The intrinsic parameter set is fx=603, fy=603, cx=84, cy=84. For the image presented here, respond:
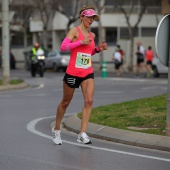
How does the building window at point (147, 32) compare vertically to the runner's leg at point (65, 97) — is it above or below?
below

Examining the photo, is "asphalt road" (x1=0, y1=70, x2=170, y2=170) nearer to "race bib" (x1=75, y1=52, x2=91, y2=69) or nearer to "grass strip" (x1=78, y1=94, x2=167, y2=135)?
"grass strip" (x1=78, y1=94, x2=167, y2=135)

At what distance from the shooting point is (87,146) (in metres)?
9.41

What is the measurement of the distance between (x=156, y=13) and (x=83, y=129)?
37.8 metres

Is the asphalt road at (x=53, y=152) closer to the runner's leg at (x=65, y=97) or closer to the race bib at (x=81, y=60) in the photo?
the runner's leg at (x=65, y=97)

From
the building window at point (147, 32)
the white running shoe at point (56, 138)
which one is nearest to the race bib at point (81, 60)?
the white running shoe at point (56, 138)

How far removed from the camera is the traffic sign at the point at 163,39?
9.93 meters

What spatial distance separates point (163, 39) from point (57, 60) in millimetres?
29917

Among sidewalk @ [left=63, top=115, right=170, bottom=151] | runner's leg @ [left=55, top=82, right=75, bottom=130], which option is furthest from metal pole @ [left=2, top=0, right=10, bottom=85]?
runner's leg @ [left=55, top=82, right=75, bottom=130]

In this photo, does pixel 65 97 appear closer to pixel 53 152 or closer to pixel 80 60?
pixel 80 60

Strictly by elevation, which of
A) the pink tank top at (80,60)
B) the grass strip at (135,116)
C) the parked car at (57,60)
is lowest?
the parked car at (57,60)

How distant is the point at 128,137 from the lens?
9.92 m

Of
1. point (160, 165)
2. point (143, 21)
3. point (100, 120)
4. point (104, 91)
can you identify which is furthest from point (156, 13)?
point (160, 165)

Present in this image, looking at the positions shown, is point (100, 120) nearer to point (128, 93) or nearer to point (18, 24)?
point (128, 93)

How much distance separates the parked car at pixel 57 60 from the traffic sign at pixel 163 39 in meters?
28.8
